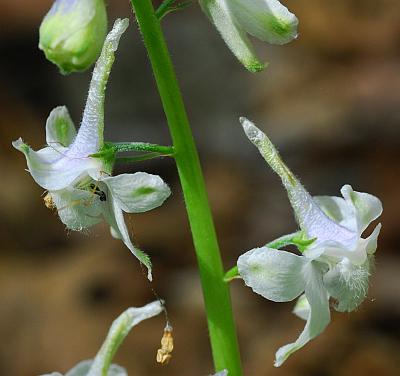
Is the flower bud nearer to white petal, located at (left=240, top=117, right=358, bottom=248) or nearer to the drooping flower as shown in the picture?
white petal, located at (left=240, top=117, right=358, bottom=248)

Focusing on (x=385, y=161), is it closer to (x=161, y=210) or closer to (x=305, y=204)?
(x=161, y=210)

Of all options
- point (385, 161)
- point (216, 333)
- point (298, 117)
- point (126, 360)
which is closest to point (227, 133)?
point (298, 117)

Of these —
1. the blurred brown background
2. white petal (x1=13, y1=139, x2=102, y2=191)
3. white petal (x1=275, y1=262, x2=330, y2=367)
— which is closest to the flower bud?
white petal (x1=13, y1=139, x2=102, y2=191)

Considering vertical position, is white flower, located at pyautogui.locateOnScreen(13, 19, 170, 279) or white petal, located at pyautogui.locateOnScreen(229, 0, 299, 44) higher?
white petal, located at pyautogui.locateOnScreen(229, 0, 299, 44)

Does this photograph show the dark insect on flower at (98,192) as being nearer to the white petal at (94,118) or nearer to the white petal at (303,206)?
the white petal at (94,118)

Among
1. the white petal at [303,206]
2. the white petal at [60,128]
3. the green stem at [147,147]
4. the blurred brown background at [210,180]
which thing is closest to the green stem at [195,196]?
the green stem at [147,147]

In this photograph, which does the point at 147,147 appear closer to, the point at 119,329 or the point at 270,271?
the point at 270,271

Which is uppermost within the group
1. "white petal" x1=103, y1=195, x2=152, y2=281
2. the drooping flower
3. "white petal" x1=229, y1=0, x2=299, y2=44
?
"white petal" x1=229, y1=0, x2=299, y2=44
